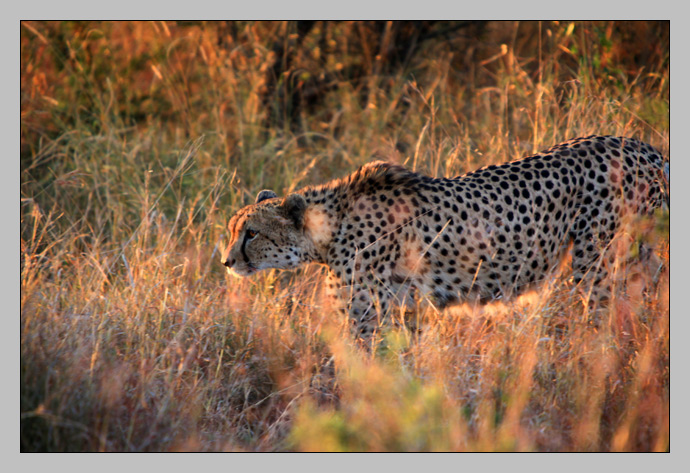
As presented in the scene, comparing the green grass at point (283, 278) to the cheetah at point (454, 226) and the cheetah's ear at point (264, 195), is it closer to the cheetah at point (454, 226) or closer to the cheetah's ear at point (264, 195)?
the cheetah at point (454, 226)

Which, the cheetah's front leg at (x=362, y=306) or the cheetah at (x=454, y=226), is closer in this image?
the cheetah's front leg at (x=362, y=306)

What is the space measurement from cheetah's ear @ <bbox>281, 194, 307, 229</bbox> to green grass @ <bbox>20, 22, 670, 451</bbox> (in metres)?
0.51

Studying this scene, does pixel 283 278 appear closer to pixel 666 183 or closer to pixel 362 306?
pixel 362 306

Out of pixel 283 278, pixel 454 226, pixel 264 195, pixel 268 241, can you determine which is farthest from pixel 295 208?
pixel 283 278

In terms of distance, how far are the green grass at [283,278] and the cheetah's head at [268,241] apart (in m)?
0.29

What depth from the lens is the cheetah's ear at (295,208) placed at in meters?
4.12

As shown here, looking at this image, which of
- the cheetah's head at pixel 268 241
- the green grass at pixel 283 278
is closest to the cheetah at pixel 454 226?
the cheetah's head at pixel 268 241

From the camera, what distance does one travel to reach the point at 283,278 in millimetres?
5355

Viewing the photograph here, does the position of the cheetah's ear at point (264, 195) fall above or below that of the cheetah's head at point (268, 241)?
above

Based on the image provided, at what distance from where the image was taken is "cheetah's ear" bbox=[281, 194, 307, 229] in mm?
4121

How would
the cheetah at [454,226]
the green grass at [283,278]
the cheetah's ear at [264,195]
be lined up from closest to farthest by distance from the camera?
the green grass at [283,278]
the cheetah at [454,226]
the cheetah's ear at [264,195]

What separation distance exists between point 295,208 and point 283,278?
129cm

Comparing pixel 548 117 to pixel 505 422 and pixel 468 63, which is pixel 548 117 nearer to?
pixel 468 63

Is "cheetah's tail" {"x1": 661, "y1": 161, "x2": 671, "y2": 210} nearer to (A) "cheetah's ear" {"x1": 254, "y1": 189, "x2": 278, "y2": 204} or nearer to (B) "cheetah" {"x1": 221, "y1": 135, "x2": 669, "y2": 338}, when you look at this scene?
(B) "cheetah" {"x1": 221, "y1": 135, "x2": 669, "y2": 338}
